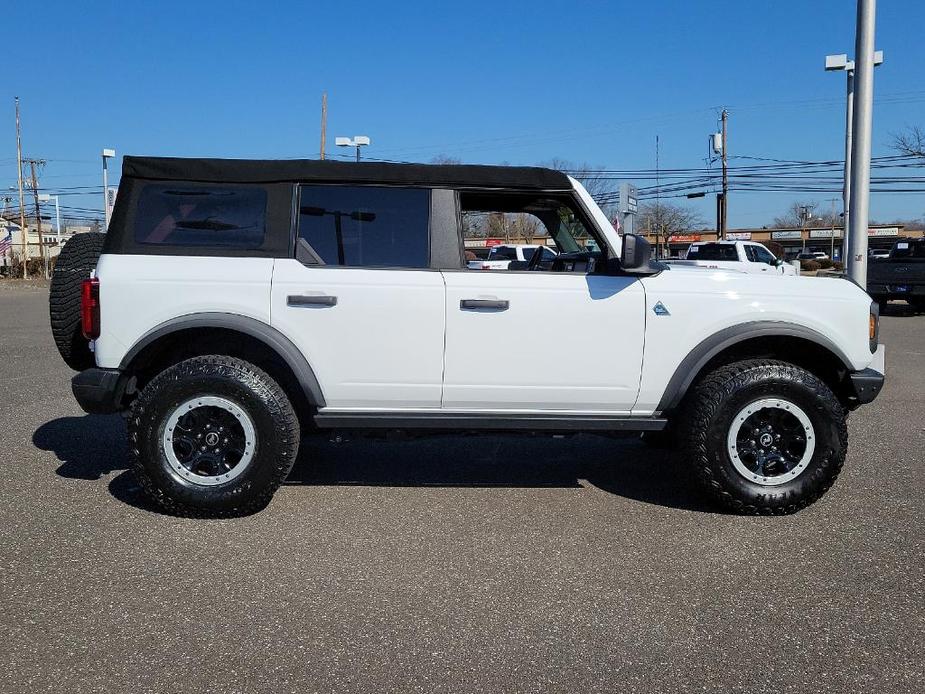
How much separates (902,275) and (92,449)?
726 inches

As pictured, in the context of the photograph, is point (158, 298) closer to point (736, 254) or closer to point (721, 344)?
point (721, 344)

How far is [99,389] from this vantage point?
14.5 ft

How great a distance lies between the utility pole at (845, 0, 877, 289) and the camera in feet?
32.5

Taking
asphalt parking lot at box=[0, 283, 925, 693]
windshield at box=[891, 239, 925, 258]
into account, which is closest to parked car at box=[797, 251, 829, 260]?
windshield at box=[891, 239, 925, 258]

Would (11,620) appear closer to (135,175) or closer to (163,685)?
(163,685)

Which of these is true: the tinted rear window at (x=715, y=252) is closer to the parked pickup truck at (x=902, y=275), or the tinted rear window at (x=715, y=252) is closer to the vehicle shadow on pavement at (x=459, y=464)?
the parked pickup truck at (x=902, y=275)

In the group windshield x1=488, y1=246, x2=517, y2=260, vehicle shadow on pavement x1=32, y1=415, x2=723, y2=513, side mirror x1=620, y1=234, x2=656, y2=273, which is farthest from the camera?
windshield x1=488, y1=246, x2=517, y2=260

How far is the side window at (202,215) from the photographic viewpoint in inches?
180

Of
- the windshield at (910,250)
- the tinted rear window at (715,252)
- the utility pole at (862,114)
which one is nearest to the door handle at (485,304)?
the utility pole at (862,114)

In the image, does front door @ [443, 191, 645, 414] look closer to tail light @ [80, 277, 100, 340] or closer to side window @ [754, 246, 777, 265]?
tail light @ [80, 277, 100, 340]

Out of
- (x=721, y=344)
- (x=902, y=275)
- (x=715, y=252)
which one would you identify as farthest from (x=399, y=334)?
(x=715, y=252)

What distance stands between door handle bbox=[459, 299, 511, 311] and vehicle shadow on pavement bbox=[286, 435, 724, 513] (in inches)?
52.0

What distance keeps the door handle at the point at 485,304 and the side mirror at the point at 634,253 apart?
0.66 metres

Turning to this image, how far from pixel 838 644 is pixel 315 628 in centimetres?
197
